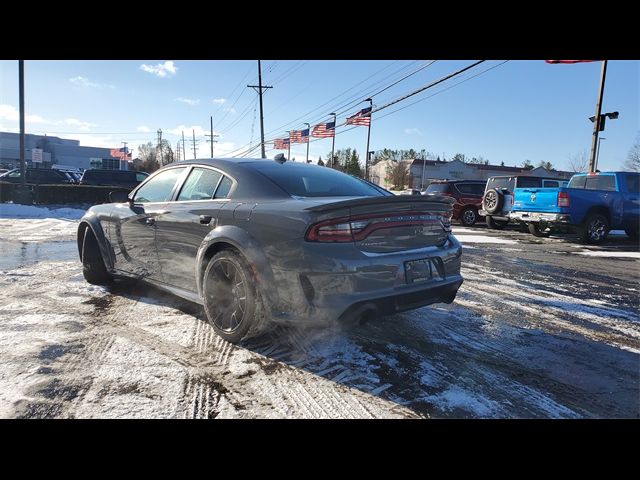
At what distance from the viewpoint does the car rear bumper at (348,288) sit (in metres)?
2.70

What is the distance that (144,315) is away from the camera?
12.9 feet

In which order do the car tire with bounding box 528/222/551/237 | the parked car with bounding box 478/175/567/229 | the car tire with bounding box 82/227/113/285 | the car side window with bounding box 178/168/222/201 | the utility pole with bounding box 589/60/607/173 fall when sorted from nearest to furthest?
the car side window with bounding box 178/168/222/201, the car tire with bounding box 82/227/113/285, the car tire with bounding box 528/222/551/237, the parked car with bounding box 478/175/567/229, the utility pole with bounding box 589/60/607/173

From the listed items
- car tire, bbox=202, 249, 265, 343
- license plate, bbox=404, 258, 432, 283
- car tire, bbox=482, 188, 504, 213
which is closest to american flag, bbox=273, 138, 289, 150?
car tire, bbox=482, 188, 504, 213

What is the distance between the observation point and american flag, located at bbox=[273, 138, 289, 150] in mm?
38781

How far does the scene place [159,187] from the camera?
4363 millimetres

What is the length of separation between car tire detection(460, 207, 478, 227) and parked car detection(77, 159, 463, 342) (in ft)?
41.5

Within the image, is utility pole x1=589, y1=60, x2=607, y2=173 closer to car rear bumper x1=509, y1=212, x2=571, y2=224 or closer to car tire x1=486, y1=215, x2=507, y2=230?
car tire x1=486, y1=215, x2=507, y2=230

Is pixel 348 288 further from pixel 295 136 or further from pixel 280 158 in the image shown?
pixel 295 136

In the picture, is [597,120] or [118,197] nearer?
[118,197]

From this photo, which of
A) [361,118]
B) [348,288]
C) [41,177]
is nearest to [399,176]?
[361,118]

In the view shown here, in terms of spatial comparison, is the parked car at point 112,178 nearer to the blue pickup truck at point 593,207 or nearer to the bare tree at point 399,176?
the blue pickup truck at point 593,207

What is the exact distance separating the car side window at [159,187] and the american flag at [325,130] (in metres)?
26.4

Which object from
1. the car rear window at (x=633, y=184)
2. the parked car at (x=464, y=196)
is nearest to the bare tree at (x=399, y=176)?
the parked car at (x=464, y=196)

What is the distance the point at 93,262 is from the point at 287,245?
3.29 meters
